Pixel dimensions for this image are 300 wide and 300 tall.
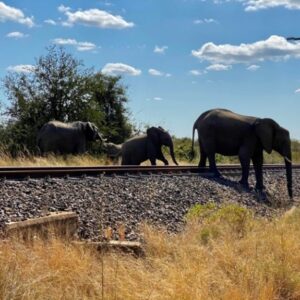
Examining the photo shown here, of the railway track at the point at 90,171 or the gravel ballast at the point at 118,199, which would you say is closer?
the gravel ballast at the point at 118,199

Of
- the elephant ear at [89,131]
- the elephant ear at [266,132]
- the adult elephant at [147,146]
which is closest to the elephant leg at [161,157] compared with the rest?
the adult elephant at [147,146]

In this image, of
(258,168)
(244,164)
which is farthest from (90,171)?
(258,168)

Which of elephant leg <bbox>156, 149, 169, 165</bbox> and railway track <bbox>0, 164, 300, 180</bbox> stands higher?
elephant leg <bbox>156, 149, 169, 165</bbox>

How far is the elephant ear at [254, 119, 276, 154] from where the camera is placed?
652 inches

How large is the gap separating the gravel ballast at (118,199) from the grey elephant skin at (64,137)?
44.7 feet

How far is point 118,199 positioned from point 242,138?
27.3ft

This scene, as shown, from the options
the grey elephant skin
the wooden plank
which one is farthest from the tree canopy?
the wooden plank

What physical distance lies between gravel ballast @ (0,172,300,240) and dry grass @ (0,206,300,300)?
2.94 feet

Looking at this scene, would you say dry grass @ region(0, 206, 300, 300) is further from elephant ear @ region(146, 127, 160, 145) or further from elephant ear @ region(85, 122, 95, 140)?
elephant ear @ region(85, 122, 95, 140)

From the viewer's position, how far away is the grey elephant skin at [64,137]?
26641mm

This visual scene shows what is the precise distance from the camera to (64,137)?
2684 centimetres

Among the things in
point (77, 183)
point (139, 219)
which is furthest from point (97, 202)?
point (77, 183)

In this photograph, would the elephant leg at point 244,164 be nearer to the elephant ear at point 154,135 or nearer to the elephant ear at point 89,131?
the elephant ear at point 154,135

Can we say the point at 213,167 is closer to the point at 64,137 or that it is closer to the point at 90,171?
the point at 90,171
